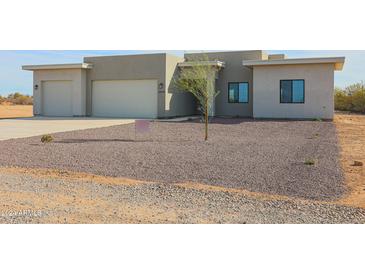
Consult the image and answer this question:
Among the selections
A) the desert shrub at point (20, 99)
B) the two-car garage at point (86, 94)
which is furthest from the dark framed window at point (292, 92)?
the desert shrub at point (20, 99)

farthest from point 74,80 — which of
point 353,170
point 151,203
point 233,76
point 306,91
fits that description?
point 151,203

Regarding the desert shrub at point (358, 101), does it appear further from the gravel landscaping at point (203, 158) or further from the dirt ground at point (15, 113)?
the dirt ground at point (15, 113)

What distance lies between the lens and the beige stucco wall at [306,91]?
27.4m

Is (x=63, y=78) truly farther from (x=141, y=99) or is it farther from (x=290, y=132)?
(x=290, y=132)

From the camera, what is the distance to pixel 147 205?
7152mm

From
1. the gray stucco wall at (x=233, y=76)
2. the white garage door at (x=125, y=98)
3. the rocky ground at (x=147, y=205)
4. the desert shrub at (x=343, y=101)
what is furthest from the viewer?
the desert shrub at (x=343, y=101)

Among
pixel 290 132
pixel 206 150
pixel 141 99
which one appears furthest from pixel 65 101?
pixel 206 150

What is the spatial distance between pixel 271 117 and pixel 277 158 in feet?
56.8

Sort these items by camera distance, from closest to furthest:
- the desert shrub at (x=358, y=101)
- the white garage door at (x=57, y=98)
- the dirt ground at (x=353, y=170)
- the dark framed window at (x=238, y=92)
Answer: the dirt ground at (x=353, y=170)
the dark framed window at (x=238, y=92)
the white garage door at (x=57, y=98)
the desert shrub at (x=358, y=101)

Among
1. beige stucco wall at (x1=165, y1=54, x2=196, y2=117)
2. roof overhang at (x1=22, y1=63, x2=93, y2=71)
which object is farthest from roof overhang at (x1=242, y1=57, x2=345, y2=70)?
roof overhang at (x1=22, y1=63, x2=93, y2=71)

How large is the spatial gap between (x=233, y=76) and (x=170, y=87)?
15.6 feet

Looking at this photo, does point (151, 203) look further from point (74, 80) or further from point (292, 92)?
point (74, 80)

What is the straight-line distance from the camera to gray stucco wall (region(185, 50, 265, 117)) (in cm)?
3158

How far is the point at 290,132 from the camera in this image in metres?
20.0
